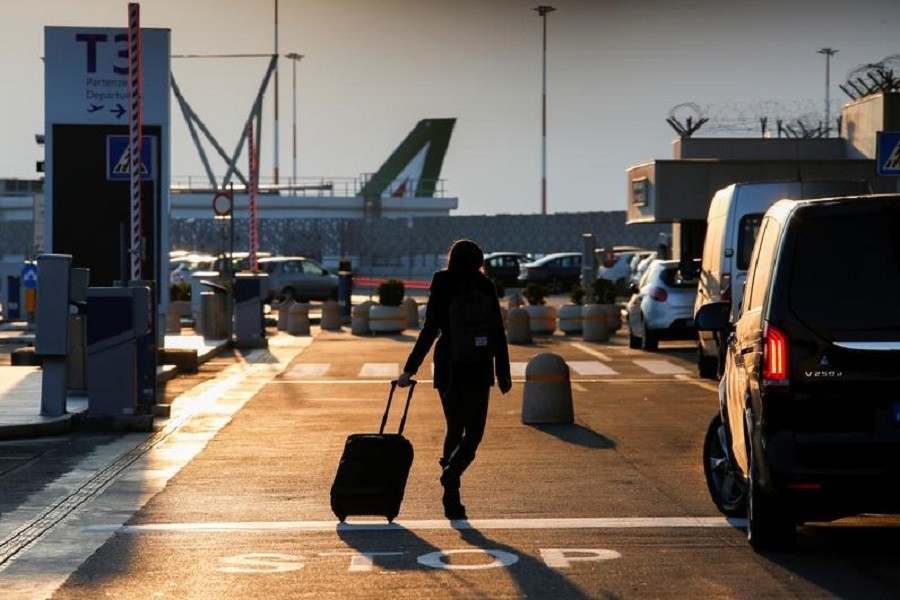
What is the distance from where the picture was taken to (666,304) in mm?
28938

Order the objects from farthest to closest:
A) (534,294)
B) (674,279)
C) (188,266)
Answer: (188,266) < (534,294) < (674,279)

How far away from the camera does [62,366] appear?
662 inches

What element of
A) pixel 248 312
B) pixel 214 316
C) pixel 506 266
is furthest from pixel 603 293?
pixel 506 266

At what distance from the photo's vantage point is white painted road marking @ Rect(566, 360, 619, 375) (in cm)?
2497

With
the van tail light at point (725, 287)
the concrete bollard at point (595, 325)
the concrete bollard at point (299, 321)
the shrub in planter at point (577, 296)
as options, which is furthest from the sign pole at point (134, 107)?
the shrub in planter at point (577, 296)

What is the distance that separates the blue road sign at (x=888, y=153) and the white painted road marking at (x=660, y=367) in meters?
4.57

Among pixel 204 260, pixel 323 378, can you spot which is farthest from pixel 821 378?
pixel 204 260

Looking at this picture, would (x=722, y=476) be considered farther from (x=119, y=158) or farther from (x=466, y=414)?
(x=119, y=158)

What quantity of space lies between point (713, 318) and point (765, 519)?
5.02 feet

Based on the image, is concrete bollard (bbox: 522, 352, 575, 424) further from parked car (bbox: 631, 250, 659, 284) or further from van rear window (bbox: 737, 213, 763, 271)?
parked car (bbox: 631, 250, 659, 284)

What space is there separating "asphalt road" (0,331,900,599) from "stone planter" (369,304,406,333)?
18717 millimetres

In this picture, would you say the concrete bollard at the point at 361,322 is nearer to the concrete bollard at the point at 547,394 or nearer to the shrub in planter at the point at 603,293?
the shrub in planter at the point at 603,293

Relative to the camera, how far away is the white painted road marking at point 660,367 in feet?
81.6

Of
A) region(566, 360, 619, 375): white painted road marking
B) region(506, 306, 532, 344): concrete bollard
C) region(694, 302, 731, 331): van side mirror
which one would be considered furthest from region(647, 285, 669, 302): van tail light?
region(694, 302, 731, 331): van side mirror
